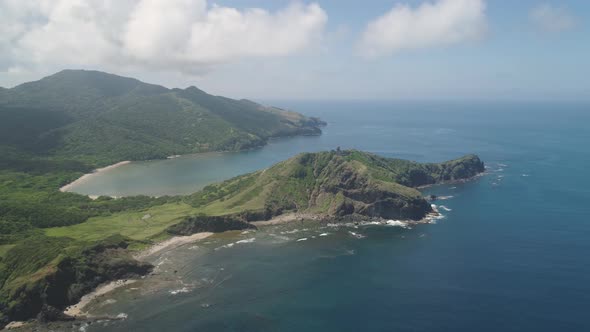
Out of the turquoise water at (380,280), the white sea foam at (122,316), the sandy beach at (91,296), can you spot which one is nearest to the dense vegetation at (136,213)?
the sandy beach at (91,296)

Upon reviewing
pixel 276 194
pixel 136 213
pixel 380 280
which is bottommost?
pixel 380 280

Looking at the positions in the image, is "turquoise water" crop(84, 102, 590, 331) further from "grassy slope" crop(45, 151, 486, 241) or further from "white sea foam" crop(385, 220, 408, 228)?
"grassy slope" crop(45, 151, 486, 241)

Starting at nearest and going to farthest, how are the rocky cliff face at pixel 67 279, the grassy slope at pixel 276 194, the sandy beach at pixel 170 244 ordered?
the rocky cliff face at pixel 67 279 → the sandy beach at pixel 170 244 → the grassy slope at pixel 276 194

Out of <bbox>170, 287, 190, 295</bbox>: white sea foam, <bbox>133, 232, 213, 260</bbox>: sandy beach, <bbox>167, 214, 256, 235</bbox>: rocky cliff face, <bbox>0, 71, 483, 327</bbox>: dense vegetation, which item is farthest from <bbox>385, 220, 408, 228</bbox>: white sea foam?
<bbox>170, 287, 190, 295</bbox>: white sea foam

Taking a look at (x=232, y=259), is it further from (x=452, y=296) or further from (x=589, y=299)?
(x=589, y=299)

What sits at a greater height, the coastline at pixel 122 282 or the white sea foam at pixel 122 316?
the coastline at pixel 122 282

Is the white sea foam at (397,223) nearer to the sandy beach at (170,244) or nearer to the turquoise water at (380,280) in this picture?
the turquoise water at (380,280)

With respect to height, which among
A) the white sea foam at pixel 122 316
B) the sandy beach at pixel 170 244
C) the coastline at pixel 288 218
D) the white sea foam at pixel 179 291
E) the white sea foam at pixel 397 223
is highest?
the coastline at pixel 288 218

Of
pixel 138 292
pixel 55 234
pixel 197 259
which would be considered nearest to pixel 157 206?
pixel 55 234

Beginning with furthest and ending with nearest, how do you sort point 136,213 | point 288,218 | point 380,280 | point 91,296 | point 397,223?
point 136,213, point 288,218, point 397,223, point 380,280, point 91,296

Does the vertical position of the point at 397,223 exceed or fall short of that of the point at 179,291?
it exceeds it

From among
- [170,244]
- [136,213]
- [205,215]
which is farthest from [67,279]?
[136,213]

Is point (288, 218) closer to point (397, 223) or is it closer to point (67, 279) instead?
point (397, 223)

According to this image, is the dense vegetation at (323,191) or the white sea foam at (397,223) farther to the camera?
the dense vegetation at (323,191)
